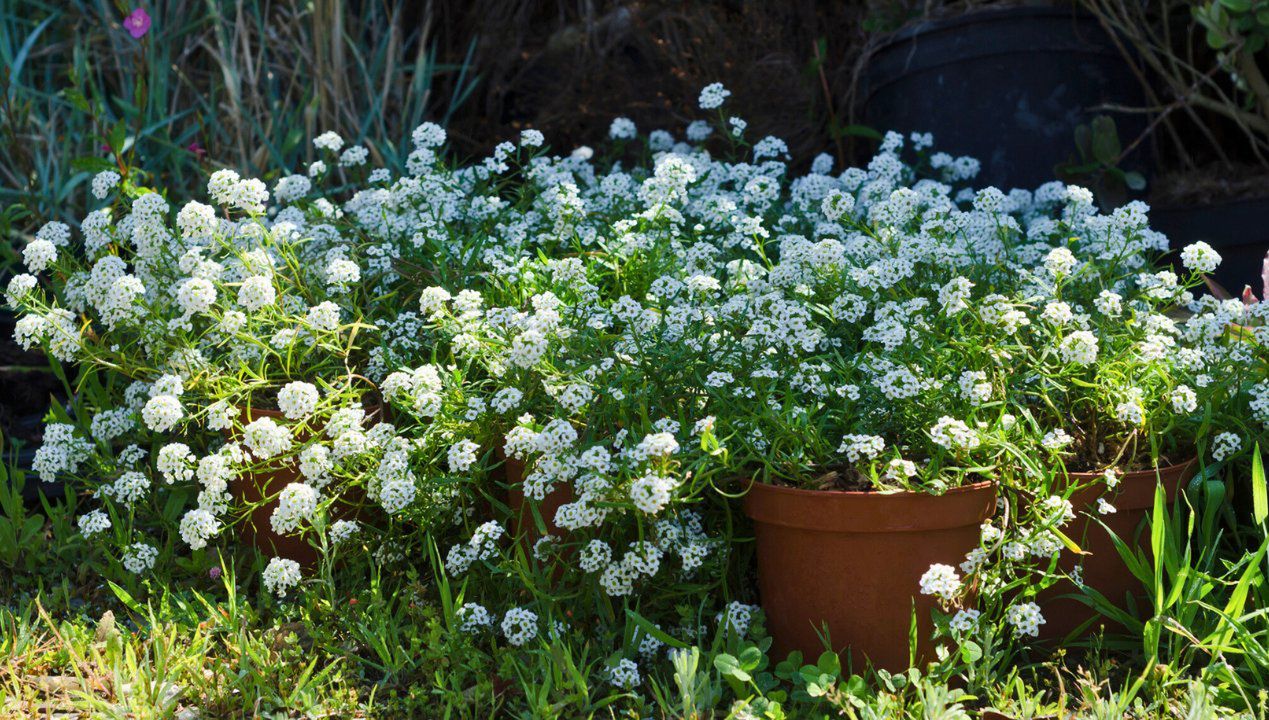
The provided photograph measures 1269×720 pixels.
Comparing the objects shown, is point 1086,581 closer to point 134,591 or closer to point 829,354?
point 829,354

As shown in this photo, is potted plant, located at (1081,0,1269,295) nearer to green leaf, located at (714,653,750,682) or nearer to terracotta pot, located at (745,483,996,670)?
terracotta pot, located at (745,483,996,670)

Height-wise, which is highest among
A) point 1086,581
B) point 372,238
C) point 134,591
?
point 372,238

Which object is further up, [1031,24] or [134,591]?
[1031,24]

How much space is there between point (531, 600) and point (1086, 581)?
1071 mm

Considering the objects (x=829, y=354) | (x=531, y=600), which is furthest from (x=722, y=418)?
(x=531, y=600)

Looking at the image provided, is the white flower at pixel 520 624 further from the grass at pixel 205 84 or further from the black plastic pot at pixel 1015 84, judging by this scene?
the black plastic pot at pixel 1015 84

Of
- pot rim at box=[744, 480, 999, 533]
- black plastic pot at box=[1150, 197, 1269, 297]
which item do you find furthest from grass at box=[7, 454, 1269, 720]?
black plastic pot at box=[1150, 197, 1269, 297]

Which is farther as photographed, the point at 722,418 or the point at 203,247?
the point at 203,247

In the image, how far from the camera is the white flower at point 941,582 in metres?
1.89

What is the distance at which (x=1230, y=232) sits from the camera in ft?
11.5

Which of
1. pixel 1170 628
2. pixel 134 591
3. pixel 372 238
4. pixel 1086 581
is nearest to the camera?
pixel 1170 628

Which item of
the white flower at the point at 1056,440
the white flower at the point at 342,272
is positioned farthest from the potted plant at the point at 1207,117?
the white flower at the point at 342,272

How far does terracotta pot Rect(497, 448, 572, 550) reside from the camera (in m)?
2.30

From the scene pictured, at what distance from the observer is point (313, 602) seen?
7.80 feet
